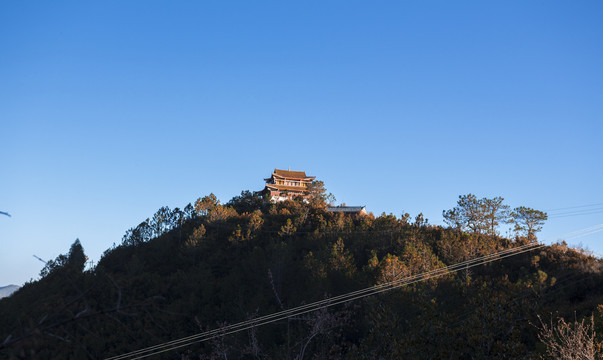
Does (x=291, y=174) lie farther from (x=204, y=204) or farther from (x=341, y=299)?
(x=341, y=299)

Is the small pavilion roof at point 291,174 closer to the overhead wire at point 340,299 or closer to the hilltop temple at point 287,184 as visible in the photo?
the hilltop temple at point 287,184

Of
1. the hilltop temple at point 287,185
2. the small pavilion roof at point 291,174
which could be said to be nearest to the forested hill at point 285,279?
the hilltop temple at point 287,185

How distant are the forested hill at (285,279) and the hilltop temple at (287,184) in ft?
25.4

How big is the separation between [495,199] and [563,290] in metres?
A: 14.1

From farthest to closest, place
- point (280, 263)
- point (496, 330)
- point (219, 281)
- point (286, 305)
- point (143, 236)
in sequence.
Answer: point (143, 236)
point (219, 281)
point (280, 263)
point (286, 305)
point (496, 330)

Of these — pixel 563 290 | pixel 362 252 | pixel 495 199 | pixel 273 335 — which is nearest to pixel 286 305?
pixel 273 335

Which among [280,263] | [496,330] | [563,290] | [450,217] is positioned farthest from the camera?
[450,217]

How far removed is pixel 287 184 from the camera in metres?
65.0

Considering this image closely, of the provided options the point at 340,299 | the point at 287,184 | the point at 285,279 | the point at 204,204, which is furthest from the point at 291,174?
the point at 340,299

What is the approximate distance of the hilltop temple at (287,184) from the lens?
6191cm

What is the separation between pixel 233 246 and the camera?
44.4 meters

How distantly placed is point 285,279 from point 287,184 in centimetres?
2942

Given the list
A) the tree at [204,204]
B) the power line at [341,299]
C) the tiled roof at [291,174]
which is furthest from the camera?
the tiled roof at [291,174]

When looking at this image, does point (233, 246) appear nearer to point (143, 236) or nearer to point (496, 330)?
point (143, 236)
